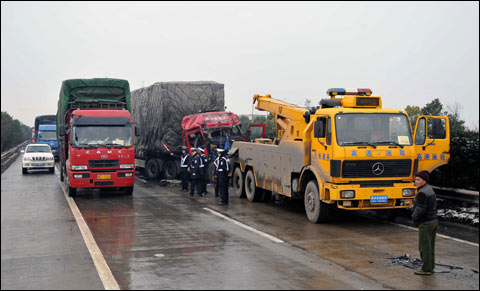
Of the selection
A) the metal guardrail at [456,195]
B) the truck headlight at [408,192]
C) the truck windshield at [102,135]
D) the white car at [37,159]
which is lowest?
the metal guardrail at [456,195]

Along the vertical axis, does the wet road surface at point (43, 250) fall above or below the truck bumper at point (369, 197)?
below

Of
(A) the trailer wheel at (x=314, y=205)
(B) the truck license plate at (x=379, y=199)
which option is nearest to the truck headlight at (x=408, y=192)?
(B) the truck license plate at (x=379, y=199)

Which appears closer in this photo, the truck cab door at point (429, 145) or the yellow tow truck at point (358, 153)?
the yellow tow truck at point (358, 153)

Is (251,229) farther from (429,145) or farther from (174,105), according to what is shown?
(174,105)

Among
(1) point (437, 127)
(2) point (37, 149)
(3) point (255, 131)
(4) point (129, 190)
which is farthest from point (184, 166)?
(2) point (37, 149)

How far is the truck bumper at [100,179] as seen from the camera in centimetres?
1655

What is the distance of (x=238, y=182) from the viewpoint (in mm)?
17781

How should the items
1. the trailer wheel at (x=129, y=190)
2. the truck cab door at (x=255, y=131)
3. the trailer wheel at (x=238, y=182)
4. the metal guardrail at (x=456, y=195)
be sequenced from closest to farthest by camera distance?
1. the metal guardrail at (x=456, y=195)
2. the trailer wheel at (x=238, y=182)
3. the trailer wheel at (x=129, y=190)
4. the truck cab door at (x=255, y=131)

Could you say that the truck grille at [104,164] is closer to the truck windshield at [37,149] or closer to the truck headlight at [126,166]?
the truck headlight at [126,166]

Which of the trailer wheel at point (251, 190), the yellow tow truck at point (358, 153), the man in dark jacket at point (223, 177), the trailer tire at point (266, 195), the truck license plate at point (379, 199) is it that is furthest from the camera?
the trailer tire at point (266, 195)

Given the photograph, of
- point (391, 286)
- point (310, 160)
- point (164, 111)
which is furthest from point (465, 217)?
point (164, 111)

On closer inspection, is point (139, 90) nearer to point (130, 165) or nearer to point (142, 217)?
point (130, 165)

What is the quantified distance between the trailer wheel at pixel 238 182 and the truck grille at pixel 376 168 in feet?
20.5

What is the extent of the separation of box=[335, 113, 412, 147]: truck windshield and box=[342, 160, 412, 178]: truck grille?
43 centimetres
